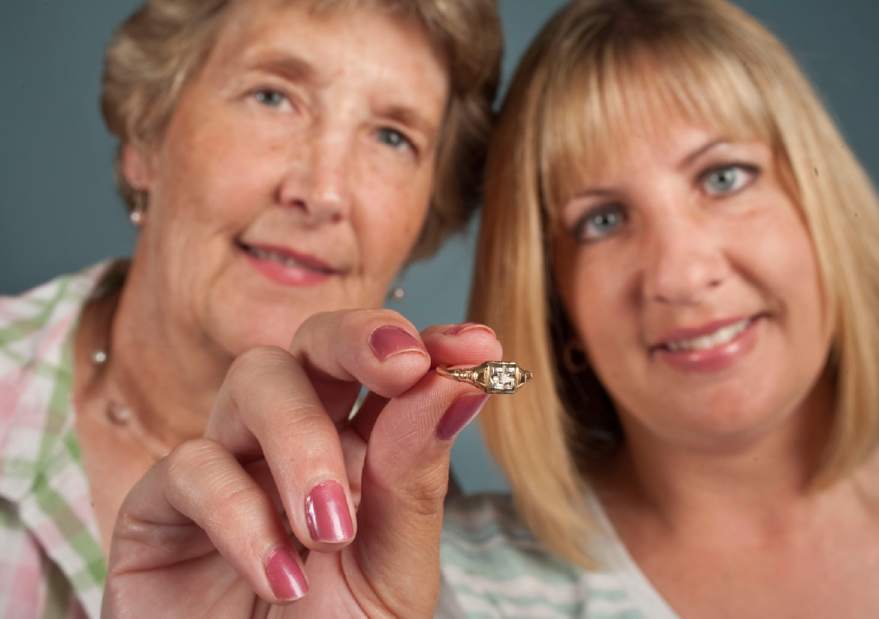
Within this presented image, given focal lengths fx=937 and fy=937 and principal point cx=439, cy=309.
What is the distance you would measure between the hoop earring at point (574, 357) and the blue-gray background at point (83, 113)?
0.12m

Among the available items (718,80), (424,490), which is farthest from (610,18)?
(424,490)

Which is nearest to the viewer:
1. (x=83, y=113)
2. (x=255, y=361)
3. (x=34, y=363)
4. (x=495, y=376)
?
(x=495, y=376)

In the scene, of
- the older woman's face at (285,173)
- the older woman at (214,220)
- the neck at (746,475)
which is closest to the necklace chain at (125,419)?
the older woman at (214,220)

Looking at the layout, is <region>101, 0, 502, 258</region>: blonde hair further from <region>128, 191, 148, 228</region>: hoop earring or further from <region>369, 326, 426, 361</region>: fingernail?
<region>369, 326, 426, 361</region>: fingernail

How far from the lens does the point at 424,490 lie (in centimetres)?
51

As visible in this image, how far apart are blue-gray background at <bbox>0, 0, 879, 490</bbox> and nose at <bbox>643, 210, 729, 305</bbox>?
22 centimetres

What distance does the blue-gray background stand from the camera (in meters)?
0.92

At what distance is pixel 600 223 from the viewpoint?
85 centimetres

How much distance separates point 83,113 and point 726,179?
65cm

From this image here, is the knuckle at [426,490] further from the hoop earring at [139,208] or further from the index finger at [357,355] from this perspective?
the hoop earring at [139,208]

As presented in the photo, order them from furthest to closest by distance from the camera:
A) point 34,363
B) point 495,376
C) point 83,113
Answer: point 83,113, point 34,363, point 495,376

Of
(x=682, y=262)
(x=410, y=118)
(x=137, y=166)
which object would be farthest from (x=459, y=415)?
(x=137, y=166)

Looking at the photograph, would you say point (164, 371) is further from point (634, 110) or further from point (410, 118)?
point (634, 110)

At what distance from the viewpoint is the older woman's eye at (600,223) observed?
0.83m
